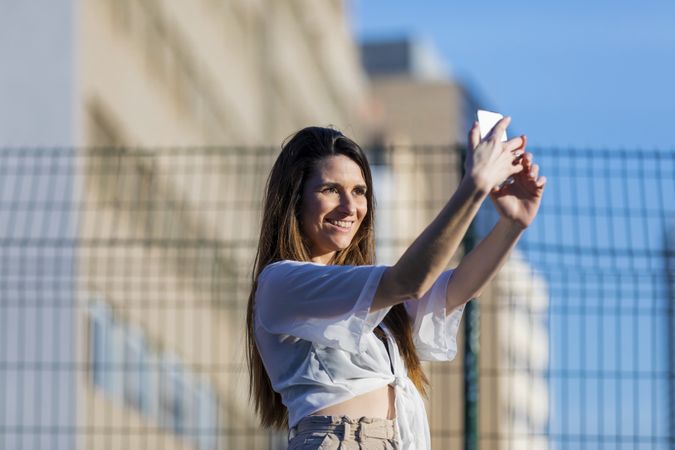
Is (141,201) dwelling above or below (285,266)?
above

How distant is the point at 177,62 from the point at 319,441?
21435 mm

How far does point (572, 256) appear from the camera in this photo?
755 centimetres

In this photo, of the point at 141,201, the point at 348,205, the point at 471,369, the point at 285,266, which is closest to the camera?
the point at 285,266

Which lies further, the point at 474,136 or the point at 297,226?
→ the point at 297,226

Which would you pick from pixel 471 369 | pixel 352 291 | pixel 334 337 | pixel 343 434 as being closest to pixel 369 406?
pixel 343 434

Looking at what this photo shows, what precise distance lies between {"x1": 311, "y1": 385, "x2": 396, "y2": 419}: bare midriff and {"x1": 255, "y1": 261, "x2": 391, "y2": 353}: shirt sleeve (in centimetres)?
13

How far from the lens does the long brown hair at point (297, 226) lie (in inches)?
156

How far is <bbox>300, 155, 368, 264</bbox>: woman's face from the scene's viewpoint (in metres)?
3.92

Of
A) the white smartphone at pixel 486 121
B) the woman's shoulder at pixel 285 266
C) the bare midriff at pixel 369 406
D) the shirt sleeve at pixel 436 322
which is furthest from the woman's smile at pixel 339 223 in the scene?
the white smartphone at pixel 486 121

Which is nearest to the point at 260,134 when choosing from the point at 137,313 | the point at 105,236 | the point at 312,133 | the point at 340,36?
the point at 340,36

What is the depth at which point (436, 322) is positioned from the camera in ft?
13.1

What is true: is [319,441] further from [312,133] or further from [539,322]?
[539,322]

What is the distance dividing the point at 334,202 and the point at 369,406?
1.75ft

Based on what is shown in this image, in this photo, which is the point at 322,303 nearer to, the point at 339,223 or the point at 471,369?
the point at 339,223
